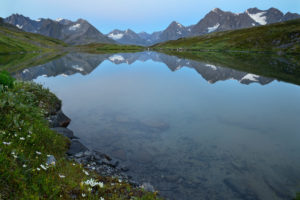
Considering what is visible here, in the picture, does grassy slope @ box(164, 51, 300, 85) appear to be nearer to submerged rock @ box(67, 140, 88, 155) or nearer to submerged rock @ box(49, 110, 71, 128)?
submerged rock @ box(49, 110, 71, 128)

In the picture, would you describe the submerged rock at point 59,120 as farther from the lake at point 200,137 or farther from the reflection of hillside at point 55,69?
the reflection of hillside at point 55,69

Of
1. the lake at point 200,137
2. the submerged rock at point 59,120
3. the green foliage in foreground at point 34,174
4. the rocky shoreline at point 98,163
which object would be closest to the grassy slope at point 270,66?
the lake at point 200,137

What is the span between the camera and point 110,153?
46.9ft

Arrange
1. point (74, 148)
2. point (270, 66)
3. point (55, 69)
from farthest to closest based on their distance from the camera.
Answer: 1. point (270, 66)
2. point (55, 69)
3. point (74, 148)

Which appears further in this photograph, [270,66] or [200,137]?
[270,66]

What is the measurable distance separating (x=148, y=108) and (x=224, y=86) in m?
19.5

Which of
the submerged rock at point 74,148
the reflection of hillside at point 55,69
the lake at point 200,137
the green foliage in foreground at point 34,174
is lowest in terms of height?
the lake at point 200,137

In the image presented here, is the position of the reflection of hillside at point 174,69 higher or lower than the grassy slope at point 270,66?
lower

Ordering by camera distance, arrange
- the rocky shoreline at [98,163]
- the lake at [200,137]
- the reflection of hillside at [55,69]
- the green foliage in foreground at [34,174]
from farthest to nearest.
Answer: the reflection of hillside at [55,69], the lake at [200,137], the rocky shoreline at [98,163], the green foliage in foreground at [34,174]

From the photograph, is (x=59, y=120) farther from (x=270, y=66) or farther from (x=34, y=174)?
(x=270, y=66)

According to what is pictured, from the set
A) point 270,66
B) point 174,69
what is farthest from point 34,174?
point 270,66

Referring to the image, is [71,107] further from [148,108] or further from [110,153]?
[110,153]

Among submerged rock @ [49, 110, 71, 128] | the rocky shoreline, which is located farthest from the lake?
submerged rock @ [49, 110, 71, 128]

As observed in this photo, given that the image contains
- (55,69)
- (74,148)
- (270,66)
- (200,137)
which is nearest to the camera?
(74,148)
